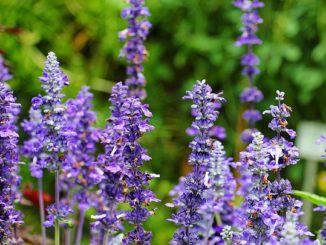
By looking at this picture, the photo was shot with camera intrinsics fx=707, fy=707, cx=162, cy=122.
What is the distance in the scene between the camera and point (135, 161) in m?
1.91

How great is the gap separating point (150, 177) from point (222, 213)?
0.71 meters

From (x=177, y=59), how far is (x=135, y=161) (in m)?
3.48

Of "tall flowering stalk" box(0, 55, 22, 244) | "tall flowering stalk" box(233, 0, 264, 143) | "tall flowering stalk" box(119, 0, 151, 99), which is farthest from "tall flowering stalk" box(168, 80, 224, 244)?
"tall flowering stalk" box(233, 0, 264, 143)

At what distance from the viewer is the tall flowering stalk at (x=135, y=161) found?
6.19 feet

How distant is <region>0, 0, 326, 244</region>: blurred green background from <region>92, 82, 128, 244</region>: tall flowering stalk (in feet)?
8.68

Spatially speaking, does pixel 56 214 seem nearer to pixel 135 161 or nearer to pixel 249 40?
pixel 135 161

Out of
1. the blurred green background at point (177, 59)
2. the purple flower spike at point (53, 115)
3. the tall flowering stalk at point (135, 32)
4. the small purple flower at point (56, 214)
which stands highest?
the blurred green background at point (177, 59)

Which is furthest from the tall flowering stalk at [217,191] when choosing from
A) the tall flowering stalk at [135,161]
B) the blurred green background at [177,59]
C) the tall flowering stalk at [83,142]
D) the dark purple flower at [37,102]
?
the blurred green background at [177,59]

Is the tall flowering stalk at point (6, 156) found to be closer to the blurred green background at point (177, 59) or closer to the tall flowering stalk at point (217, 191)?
the tall flowering stalk at point (217, 191)

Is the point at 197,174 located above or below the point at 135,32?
below

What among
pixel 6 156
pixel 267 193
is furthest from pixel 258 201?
pixel 6 156

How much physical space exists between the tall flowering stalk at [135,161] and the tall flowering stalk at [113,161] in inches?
0.7

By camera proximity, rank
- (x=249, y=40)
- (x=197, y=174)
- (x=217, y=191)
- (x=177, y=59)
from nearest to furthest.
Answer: (x=197, y=174), (x=217, y=191), (x=249, y=40), (x=177, y=59)

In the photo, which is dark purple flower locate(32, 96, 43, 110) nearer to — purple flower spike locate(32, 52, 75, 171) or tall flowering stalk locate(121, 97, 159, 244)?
purple flower spike locate(32, 52, 75, 171)
